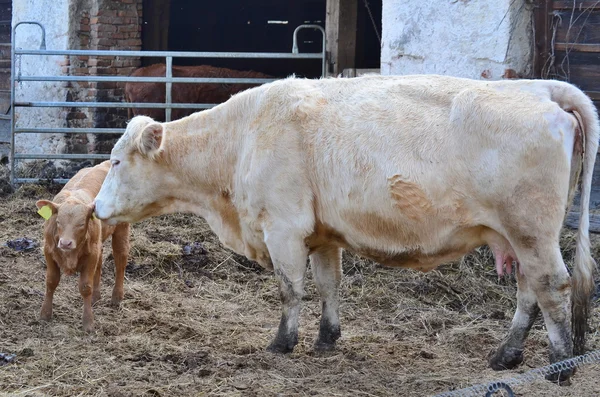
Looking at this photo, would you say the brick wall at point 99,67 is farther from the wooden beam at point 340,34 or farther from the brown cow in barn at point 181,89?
the wooden beam at point 340,34

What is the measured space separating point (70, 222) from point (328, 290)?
1.77 meters

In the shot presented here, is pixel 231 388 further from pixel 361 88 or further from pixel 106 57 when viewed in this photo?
pixel 106 57

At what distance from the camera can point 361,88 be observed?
5.20 meters

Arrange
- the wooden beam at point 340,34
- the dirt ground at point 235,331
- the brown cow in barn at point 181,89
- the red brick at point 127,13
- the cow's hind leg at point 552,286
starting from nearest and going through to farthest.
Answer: the cow's hind leg at point 552,286, the dirt ground at point 235,331, the wooden beam at point 340,34, the brown cow in barn at point 181,89, the red brick at point 127,13

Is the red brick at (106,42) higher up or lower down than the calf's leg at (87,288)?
higher up

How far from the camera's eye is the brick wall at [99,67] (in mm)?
11094

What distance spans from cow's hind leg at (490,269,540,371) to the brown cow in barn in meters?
6.75

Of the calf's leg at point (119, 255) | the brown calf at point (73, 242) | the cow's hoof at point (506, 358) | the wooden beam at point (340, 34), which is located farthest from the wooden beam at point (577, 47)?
the brown calf at point (73, 242)

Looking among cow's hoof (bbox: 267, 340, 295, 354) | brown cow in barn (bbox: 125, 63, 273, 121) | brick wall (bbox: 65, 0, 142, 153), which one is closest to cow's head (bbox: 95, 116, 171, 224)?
cow's hoof (bbox: 267, 340, 295, 354)

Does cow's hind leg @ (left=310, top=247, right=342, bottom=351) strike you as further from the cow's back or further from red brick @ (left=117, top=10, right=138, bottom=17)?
red brick @ (left=117, top=10, right=138, bottom=17)

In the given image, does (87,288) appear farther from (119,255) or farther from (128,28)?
(128,28)

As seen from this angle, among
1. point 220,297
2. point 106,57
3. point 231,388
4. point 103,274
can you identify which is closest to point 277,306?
point 220,297

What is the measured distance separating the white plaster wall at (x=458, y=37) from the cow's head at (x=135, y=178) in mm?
3339

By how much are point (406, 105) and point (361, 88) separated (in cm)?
40
